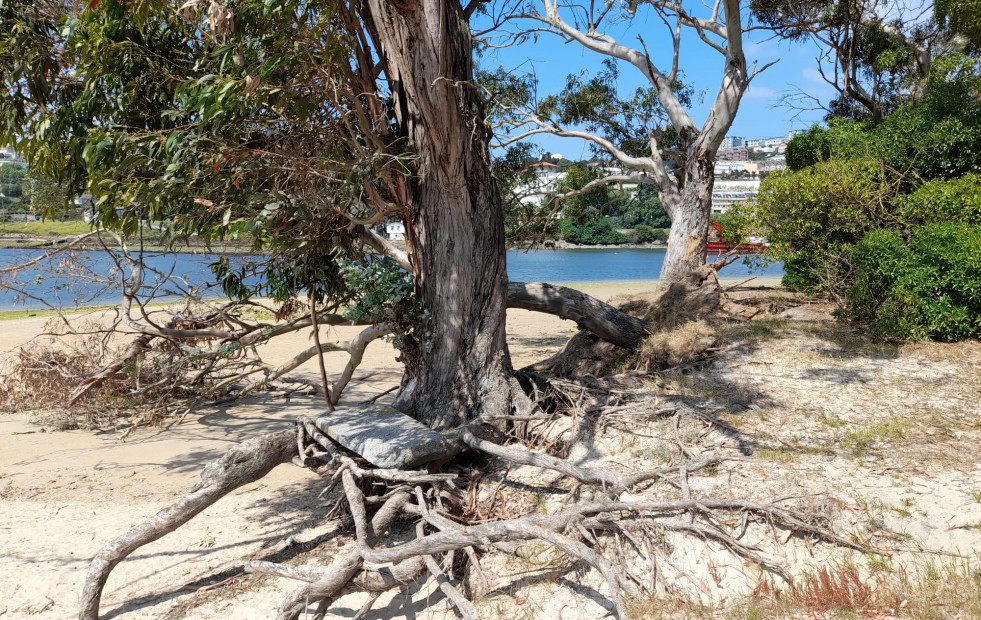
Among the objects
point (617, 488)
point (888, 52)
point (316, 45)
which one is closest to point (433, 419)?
point (617, 488)

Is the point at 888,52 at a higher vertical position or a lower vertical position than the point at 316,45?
higher

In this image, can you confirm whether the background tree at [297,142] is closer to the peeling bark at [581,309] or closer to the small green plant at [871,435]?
the peeling bark at [581,309]

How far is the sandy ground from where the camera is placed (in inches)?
169

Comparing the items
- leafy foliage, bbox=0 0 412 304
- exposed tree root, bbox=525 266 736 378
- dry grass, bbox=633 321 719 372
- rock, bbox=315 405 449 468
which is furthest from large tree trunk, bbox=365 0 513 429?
dry grass, bbox=633 321 719 372

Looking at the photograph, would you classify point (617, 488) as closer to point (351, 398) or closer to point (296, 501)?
point (296, 501)

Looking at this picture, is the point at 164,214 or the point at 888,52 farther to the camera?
the point at 888,52

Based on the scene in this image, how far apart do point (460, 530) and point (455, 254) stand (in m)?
2.79

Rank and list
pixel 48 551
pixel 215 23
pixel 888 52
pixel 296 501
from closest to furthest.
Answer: pixel 215 23 → pixel 48 551 → pixel 296 501 → pixel 888 52

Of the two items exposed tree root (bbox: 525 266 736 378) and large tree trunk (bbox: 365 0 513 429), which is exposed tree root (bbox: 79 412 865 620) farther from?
exposed tree root (bbox: 525 266 736 378)

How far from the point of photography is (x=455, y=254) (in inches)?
245

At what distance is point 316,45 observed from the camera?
523 cm

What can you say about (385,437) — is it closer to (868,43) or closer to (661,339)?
(661,339)

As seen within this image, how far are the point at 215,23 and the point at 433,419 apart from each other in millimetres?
3809

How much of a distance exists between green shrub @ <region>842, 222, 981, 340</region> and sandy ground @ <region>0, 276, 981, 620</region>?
30 centimetres
